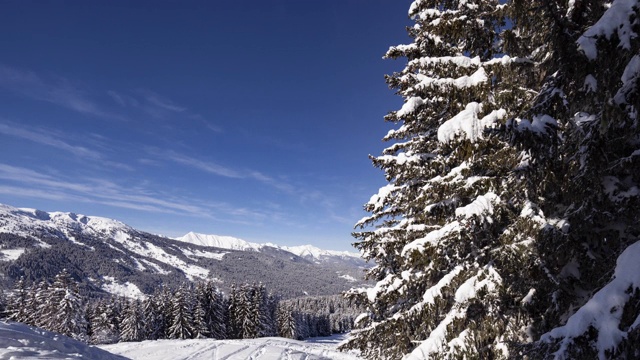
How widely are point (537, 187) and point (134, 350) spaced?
3167 centimetres

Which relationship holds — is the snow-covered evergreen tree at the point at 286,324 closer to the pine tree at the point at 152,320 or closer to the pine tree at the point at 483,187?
the pine tree at the point at 152,320

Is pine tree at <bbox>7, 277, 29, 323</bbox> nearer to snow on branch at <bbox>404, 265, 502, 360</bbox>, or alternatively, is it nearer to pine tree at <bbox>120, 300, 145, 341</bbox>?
pine tree at <bbox>120, 300, 145, 341</bbox>

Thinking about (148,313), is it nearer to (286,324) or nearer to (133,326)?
(133,326)

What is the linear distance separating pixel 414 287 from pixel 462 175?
3240mm

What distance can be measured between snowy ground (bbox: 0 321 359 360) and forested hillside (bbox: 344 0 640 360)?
28.8ft

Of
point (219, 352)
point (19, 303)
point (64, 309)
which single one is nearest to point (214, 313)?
point (64, 309)

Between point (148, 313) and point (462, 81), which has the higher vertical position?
point (462, 81)

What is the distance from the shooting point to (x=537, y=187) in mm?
5133

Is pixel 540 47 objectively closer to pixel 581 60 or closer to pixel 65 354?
pixel 581 60

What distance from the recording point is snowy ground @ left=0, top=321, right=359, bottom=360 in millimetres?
8373

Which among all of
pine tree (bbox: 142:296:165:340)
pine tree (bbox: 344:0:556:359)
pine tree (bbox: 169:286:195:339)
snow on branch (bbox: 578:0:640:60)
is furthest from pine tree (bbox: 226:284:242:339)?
snow on branch (bbox: 578:0:640:60)

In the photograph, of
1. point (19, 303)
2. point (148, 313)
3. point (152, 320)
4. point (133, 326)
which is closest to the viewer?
point (19, 303)

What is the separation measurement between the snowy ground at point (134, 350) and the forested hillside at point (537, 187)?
877 cm

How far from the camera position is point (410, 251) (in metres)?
5.55
